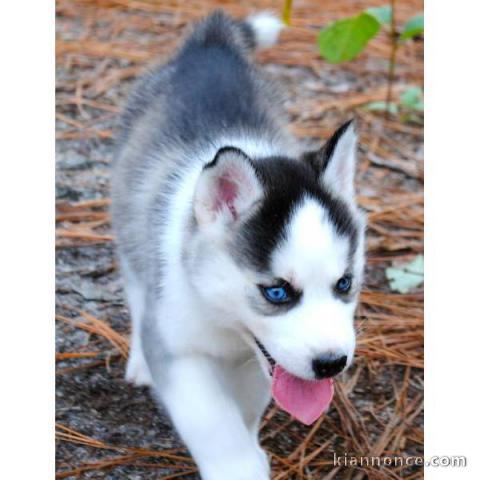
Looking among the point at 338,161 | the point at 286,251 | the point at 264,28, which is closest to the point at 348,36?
the point at 264,28

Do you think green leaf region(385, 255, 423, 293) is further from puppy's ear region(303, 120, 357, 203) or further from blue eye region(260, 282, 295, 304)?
blue eye region(260, 282, 295, 304)

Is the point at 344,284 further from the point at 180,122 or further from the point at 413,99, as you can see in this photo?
the point at 413,99

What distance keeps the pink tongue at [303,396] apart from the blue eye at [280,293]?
0.90ft

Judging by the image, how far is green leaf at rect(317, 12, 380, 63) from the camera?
4996 mm

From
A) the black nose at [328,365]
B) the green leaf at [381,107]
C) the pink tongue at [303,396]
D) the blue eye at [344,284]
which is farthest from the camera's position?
the green leaf at [381,107]

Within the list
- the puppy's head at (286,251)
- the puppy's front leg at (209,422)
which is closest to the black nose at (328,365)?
the puppy's head at (286,251)

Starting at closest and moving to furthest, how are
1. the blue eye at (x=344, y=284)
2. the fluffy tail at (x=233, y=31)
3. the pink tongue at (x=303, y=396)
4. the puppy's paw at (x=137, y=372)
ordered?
the blue eye at (x=344, y=284) → the pink tongue at (x=303, y=396) → the puppy's paw at (x=137, y=372) → the fluffy tail at (x=233, y=31)

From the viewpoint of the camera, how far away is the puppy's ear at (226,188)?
2971mm

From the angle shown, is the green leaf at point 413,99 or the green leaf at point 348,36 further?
the green leaf at point 413,99

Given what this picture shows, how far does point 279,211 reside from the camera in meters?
2.94

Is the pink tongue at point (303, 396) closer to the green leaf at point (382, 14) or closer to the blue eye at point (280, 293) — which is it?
the blue eye at point (280, 293)

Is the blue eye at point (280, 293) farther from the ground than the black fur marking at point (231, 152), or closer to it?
closer to it

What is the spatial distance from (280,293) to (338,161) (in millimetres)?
532

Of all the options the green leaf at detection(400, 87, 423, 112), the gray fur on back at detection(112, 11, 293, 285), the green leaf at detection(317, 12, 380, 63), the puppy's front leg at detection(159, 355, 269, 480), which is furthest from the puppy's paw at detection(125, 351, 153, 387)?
the green leaf at detection(400, 87, 423, 112)
